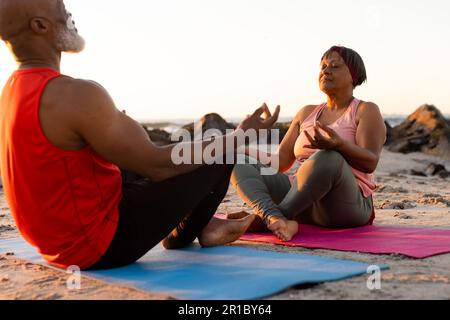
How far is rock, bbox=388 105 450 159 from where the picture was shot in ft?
42.8

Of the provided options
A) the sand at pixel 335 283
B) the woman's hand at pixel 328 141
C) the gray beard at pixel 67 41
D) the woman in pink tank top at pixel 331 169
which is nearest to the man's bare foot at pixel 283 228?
the woman in pink tank top at pixel 331 169

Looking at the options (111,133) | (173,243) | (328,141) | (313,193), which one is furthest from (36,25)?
(313,193)

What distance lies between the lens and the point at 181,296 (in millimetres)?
2494

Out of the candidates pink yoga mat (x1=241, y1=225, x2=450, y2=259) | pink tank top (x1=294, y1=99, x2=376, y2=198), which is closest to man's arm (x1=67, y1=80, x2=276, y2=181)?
pink yoga mat (x1=241, y1=225, x2=450, y2=259)

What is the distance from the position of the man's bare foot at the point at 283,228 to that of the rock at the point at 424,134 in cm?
991

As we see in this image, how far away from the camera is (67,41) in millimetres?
2779

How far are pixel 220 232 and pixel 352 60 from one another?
1669 millimetres

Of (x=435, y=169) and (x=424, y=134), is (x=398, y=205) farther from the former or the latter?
(x=424, y=134)

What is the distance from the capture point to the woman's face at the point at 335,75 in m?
4.26

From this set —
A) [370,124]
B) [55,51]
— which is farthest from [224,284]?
[370,124]

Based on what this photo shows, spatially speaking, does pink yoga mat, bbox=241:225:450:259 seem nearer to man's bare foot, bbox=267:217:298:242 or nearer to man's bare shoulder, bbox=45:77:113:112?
man's bare foot, bbox=267:217:298:242
